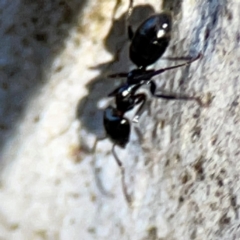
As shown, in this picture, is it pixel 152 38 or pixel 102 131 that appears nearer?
pixel 152 38

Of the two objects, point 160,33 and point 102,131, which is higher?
point 160,33

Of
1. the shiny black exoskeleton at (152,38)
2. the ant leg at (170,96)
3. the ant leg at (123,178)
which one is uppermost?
the shiny black exoskeleton at (152,38)

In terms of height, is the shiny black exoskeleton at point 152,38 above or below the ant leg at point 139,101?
above

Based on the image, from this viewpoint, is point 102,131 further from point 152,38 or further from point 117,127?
point 152,38

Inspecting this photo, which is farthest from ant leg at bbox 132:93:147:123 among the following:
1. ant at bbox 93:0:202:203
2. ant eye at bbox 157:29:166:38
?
ant eye at bbox 157:29:166:38

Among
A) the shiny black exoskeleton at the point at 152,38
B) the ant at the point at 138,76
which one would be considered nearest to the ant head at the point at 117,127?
the ant at the point at 138,76

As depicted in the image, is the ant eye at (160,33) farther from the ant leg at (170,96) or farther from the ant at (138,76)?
the ant leg at (170,96)

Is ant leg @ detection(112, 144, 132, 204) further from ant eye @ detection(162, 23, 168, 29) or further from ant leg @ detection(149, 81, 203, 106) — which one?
ant eye @ detection(162, 23, 168, 29)

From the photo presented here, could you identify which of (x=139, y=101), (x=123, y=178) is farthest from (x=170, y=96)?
(x=123, y=178)
